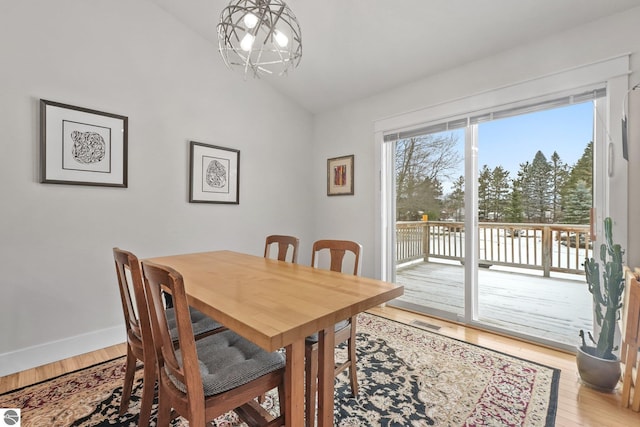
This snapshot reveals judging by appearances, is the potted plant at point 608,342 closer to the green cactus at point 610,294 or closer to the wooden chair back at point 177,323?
the green cactus at point 610,294

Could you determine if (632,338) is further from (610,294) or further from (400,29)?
(400,29)

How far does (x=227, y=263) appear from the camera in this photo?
76.2 inches

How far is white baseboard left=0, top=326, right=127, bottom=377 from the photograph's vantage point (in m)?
2.04

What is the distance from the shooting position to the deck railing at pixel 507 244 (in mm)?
2414

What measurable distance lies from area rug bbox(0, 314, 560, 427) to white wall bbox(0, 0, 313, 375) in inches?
20.9

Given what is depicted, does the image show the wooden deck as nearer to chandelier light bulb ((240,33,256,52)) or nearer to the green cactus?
the green cactus

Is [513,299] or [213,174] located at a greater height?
[213,174]

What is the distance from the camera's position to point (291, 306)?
1097 mm

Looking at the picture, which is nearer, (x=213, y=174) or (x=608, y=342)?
(x=608, y=342)

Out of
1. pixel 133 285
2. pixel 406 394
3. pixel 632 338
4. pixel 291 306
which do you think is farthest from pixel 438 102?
pixel 133 285

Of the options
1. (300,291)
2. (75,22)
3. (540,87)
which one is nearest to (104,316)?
(300,291)

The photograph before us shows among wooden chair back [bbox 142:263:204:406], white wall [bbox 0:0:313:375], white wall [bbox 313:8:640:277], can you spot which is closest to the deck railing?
white wall [bbox 313:8:640:277]

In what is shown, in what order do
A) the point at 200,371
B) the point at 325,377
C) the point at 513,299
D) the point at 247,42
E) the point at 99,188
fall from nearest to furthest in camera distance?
1. the point at 200,371
2. the point at 325,377
3. the point at 247,42
4. the point at 99,188
5. the point at 513,299

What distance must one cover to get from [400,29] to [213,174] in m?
A: 2.18
